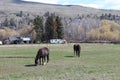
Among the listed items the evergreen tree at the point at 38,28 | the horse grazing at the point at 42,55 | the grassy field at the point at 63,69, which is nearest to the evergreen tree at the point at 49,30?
the evergreen tree at the point at 38,28

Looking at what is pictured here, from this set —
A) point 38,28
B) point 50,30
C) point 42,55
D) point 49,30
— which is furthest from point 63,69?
point 38,28

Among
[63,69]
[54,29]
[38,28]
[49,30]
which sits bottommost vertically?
[49,30]

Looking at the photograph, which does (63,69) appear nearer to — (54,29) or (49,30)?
(54,29)

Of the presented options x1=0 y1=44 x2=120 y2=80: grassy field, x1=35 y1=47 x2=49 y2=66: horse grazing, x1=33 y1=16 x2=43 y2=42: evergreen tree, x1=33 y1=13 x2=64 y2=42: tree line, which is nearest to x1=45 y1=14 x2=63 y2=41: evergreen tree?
x1=33 y1=13 x2=64 y2=42: tree line

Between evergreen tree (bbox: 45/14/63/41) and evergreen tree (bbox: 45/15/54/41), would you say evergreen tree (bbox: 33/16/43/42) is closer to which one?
evergreen tree (bbox: 45/15/54/41)

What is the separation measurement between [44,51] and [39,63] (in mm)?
1741

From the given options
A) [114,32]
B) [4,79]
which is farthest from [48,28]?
[4,79]

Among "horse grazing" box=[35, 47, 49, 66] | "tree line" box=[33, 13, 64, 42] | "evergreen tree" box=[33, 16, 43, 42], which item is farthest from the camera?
"evergreen tree" box=[33, 16, 43, 42]

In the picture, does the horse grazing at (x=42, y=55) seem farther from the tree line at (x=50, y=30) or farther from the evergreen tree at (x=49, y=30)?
the evergreen tree at (x=49, y=30)

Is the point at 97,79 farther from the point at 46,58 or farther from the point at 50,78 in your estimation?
the point at 46,58

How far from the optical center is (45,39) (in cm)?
14850

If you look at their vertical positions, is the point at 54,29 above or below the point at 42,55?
below

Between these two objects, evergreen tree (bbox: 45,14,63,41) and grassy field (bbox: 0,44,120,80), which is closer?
grassy field (bbox: 0,44,120,80)

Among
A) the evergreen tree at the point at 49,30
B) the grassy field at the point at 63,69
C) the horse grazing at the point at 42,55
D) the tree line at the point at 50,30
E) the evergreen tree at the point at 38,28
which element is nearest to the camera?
the grassy field at the point at 63,69
